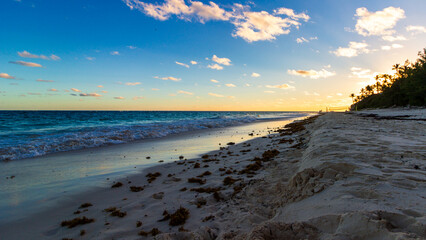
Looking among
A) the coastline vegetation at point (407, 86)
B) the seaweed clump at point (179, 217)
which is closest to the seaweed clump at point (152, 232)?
the seaweed clump at point (179, 217)

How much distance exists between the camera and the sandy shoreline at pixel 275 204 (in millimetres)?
2445

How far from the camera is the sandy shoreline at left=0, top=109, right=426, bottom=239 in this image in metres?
2.45

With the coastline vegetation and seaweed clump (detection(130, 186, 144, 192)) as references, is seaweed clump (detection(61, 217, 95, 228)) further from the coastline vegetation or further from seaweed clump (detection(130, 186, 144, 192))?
the coastline vegetation

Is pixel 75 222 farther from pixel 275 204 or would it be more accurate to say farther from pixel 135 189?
pixel 275 204

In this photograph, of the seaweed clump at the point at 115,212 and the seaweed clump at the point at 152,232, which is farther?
the seaweed clump at the point at 115,212

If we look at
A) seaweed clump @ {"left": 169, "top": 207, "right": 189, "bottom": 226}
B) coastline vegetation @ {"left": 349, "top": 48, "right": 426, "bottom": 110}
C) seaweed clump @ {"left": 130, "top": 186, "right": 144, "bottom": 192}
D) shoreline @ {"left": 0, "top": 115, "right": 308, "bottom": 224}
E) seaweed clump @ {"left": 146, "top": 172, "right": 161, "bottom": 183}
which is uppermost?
coastline vegetation @ {"left": 349, "top": 48, "right": 426, "bottom": 110}

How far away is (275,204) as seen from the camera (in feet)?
13.1

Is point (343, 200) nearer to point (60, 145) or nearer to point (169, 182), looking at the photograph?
point (169, 182)

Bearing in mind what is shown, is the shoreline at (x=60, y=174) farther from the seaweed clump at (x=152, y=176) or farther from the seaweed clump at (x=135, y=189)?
the seaweed clump at (x=135, y=189)

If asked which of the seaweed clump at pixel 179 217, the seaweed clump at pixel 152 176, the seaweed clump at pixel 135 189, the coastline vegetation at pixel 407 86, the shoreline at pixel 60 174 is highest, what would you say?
the coastline vegetation at pixel 407 86

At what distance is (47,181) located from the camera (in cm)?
670

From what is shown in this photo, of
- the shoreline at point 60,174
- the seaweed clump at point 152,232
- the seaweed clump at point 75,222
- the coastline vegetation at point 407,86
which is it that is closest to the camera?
the seaweed clump at point 152,232

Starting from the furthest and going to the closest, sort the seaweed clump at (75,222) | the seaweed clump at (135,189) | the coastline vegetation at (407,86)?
the coastline vegetation at (407,86)
the seaweed clump at (135,189)
the seaweed clump at (75,222)

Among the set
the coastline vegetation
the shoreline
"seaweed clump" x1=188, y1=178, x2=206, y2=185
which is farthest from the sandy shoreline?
the coastline vegetation
